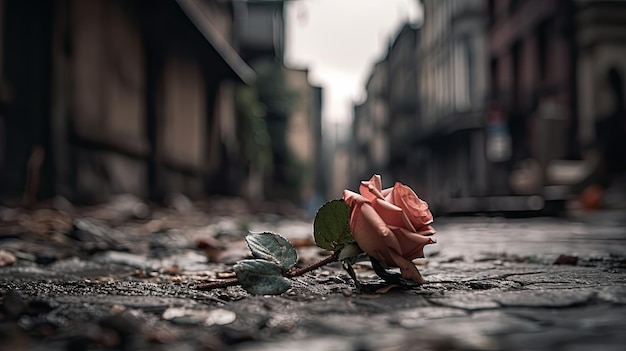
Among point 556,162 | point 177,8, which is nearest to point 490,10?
point 556,162

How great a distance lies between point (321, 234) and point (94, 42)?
13.7 ft

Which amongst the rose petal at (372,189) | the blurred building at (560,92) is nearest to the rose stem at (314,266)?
the rose petal at (372,189)

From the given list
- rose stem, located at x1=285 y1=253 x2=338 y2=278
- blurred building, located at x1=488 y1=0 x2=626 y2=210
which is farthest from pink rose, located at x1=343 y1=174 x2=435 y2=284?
blurred building, located at x1=488 y1=0 x2=626 y2=210

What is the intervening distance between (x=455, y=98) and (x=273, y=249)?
20695 mm

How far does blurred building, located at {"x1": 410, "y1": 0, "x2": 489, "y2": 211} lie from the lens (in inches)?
776

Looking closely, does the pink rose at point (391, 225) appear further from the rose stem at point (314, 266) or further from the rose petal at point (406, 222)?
the rose stem at point (314, 266)

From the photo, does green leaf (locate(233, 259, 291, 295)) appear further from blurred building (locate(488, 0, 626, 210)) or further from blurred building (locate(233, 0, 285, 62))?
blurred building (locate(233, 0, 285, 62))

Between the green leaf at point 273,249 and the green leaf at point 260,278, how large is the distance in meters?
0.03

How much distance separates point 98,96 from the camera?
4922 millimetres

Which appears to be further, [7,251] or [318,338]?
[7,251]

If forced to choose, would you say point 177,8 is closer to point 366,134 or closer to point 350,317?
point 350,317

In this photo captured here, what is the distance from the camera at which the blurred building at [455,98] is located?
19719mm

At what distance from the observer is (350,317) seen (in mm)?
1011

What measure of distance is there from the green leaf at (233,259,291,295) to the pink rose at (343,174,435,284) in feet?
0.57
